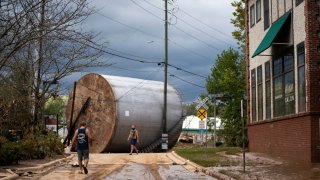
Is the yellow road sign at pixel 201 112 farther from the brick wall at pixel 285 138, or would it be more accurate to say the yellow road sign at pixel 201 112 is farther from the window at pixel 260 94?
the window at pixel 260 94

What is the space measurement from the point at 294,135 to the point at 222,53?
2846 cm

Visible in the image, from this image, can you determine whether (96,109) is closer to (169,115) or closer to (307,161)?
(169,115)

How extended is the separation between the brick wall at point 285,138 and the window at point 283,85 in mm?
543

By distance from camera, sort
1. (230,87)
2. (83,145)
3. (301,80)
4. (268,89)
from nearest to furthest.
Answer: (83,145) < (301,80) < (268,89) < (230,87)

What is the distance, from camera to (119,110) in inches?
1564

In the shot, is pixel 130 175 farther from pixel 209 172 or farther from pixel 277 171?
pixel 277 171

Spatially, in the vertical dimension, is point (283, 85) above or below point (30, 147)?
above

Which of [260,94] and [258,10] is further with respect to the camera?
[258,10]

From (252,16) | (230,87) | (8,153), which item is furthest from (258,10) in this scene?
(230,87)

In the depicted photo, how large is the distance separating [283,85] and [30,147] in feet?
36.7

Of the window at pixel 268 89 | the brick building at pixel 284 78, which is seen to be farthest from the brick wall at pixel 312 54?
the window at pixel 268 89

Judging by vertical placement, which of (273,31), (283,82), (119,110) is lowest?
(119,110)

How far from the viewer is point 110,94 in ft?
132

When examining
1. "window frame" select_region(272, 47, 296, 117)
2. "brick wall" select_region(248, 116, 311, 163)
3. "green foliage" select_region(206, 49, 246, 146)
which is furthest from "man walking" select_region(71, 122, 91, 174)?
"green foliage" select_region(206, 49, 246, 146)
